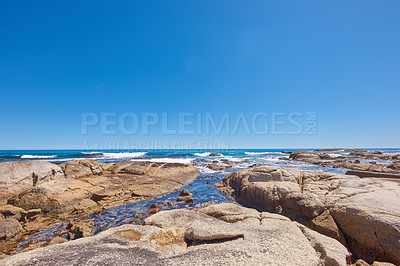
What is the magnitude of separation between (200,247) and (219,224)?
4.03ft

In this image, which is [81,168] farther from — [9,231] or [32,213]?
[9,231]

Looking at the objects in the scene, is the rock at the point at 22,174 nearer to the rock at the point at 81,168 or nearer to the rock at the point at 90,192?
the rock at the point at 90,192

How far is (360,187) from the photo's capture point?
7828 mm

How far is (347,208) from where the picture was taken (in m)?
6.06

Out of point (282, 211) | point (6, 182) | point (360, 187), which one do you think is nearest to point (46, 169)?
point (6, 182)

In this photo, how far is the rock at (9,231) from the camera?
6117 millimetres

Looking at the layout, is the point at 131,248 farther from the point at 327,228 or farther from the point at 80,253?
the point at 327,228

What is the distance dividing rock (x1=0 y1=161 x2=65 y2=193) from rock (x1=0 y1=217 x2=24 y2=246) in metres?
4.64

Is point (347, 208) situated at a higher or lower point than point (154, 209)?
higher

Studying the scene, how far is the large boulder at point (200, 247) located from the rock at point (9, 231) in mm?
4829

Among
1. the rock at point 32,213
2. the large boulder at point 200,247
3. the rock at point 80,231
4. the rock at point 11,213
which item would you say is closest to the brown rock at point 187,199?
the rock at point 80,231

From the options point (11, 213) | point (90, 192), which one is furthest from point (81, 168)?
point (11, 213)

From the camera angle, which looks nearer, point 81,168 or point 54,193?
point 54,193

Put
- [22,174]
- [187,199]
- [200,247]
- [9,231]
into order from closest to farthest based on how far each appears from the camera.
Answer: [200,247], [9,231], [22,174], [187,199]
